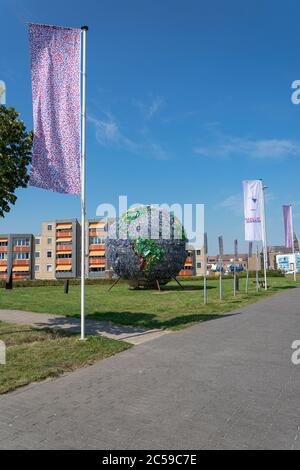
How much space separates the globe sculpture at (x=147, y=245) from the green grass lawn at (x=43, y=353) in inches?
447

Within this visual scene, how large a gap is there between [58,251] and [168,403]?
8359 cm

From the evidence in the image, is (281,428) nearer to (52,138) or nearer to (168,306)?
(52,138)

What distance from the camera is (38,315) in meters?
12.2

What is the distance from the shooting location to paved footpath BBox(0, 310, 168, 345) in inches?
354

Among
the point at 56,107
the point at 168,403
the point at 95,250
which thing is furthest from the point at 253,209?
the point at 95,250

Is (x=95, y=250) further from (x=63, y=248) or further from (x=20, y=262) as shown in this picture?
(x=20, y=262)

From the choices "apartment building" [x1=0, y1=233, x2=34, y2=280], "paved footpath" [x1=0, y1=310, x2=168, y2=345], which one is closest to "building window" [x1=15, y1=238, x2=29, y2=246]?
"apartment building" [x1=0, y1=233, x2=34, y2=280]

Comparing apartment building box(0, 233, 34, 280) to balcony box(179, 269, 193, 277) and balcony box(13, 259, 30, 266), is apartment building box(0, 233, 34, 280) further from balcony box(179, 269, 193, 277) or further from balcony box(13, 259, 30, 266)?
balcony box(179, 269, 193, 277)

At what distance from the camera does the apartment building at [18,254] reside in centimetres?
8444

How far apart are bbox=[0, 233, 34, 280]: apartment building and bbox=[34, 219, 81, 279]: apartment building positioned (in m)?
1.73

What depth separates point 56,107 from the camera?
8.62 meters

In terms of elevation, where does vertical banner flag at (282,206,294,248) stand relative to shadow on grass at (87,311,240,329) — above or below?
above
